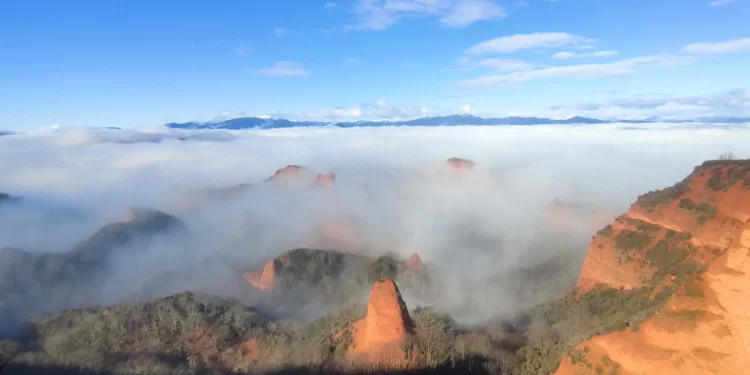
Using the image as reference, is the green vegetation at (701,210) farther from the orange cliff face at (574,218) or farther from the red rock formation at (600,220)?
the orange cliff face at (574,218)

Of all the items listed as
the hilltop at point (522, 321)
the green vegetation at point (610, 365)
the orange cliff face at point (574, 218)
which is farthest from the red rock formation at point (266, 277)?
the green vegetation at point (610, 365)

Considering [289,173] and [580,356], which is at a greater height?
[580,356]

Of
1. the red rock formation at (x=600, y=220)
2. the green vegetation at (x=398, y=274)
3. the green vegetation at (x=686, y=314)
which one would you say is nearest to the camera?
the green vegetation at (x=686, y=314)

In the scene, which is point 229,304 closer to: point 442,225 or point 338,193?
point 442,225

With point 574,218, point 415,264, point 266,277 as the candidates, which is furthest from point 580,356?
point 574,218

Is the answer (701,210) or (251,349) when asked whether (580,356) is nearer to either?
(701,210)

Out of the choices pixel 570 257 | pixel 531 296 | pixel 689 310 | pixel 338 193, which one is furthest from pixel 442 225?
pixel 689 310
